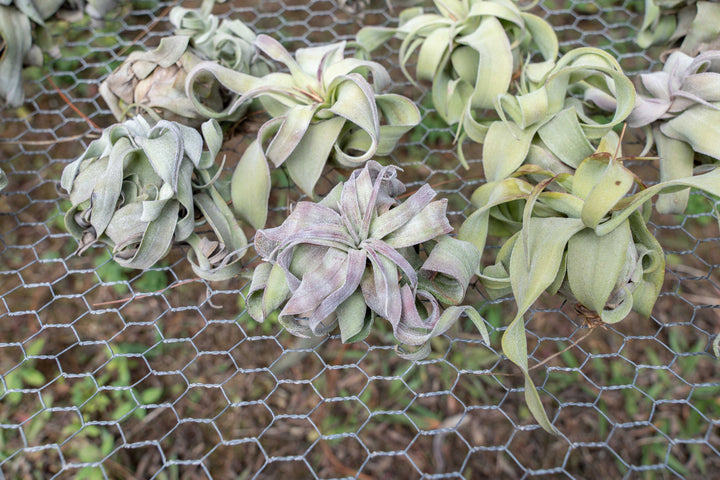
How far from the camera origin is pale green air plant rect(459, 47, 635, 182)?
57 centimetres

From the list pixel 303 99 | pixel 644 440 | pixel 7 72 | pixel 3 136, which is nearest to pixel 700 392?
pixel 644 440

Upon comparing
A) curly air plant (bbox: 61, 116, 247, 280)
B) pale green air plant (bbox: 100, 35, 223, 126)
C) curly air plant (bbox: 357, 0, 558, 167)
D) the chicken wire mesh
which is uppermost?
curly air plant (bbox: 357, 0, 558, 167)

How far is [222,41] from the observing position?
0.69m

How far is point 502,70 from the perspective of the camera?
0.62 metres

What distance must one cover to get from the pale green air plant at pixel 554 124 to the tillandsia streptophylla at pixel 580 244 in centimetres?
3

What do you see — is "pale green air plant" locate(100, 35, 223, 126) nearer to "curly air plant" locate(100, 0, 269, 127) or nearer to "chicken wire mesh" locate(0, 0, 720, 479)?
"curly air plant" locate(100, 0, 269, 127)

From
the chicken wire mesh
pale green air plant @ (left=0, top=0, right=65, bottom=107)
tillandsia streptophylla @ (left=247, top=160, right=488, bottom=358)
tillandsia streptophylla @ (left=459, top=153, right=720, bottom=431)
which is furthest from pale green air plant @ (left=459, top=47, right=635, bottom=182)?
pale green air plant @ (left=0, top=0, right=65, bottom=107)

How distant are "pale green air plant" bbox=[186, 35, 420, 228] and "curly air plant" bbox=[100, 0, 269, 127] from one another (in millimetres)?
22

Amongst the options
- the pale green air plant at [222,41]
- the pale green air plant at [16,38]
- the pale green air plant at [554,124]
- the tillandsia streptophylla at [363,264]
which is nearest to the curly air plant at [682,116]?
the pale green air plant at [554,124]

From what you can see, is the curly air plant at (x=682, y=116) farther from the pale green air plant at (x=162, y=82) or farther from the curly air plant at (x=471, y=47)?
the pale green air plant at (x=162, y=82)

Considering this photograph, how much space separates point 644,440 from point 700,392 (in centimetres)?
13

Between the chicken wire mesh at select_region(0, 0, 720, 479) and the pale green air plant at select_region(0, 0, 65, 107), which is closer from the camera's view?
the pale green air plant at select_region(0, 0, 65, 107)

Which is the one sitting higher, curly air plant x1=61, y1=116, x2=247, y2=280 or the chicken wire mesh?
curly air plant x1=61, y1=116, x2=247, y2=280

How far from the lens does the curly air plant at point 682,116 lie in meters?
0.58
